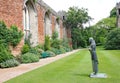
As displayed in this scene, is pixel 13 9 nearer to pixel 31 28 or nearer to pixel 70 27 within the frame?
pixel 31 28

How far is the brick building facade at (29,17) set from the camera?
15469 millimetres

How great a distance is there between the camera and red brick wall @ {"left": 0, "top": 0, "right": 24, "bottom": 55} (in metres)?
14.9


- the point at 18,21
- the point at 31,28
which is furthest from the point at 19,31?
the point at 31,28

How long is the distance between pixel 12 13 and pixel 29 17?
5.96 metres

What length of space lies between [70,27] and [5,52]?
29394 mm

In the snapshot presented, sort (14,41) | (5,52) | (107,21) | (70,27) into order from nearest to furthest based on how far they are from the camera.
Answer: (5,52) < (14,41) < (70,27) < (107,21)

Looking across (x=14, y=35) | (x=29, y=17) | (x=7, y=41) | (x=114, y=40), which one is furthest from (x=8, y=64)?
(x=114, y=40)

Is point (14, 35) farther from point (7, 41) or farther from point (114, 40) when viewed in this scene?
point (114, 40)

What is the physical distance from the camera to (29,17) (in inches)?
865

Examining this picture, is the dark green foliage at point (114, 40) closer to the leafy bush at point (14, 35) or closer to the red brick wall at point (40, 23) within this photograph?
the red brick wall at point (40, 23)

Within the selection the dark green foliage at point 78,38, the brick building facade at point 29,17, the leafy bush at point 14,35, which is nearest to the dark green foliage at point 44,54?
the brick building facade at point 29,17

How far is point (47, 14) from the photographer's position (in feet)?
90.3

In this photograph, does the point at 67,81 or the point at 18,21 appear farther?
the point at 18,21

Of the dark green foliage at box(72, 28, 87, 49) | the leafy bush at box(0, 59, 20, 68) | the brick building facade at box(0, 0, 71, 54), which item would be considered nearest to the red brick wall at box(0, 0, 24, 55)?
the brick building facade at box(0, 0, 71, 54)
